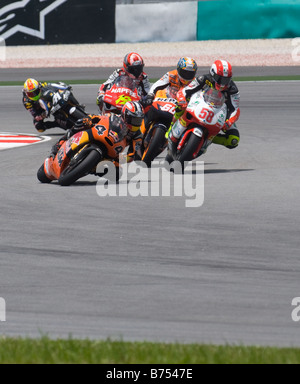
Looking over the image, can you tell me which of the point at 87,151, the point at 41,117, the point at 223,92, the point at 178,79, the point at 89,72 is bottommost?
the point at 87,151

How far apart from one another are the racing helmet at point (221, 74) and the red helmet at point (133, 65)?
2.06 metres

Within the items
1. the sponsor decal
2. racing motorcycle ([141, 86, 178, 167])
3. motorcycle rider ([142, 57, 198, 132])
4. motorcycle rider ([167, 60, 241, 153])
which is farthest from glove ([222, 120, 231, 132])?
the sponsor decal

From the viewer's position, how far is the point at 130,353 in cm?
485

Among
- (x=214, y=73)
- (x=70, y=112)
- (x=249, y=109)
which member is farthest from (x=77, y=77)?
(x=214, y=73)

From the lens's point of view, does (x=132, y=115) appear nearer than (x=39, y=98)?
Yes

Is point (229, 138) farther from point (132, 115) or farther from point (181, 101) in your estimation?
point (132, 115)

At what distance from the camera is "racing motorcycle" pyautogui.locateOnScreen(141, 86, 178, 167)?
11961mm

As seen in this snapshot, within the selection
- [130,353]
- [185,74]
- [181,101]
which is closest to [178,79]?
[185,74]

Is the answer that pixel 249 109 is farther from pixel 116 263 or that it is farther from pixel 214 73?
pixel 116 263

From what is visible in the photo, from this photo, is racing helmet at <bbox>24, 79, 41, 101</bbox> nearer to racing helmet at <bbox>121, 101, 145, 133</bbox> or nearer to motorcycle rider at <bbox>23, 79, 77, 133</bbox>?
motorcycle rider at <bbox>23, 79, 77, 133</bbox>

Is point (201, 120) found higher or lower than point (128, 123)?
higher

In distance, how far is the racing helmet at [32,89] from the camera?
14320 mm

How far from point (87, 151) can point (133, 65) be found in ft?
11.2

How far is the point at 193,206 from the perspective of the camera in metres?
9.16
